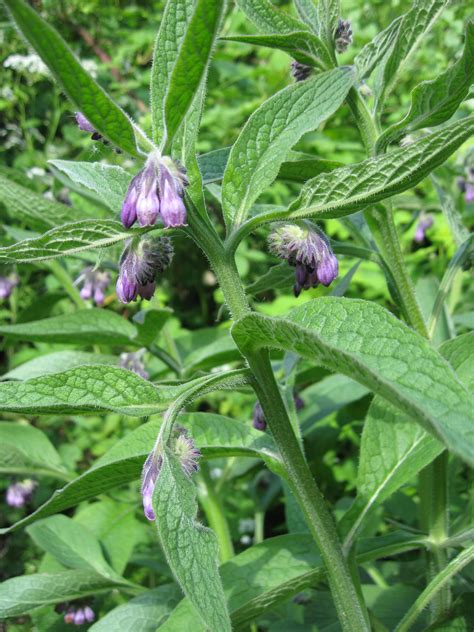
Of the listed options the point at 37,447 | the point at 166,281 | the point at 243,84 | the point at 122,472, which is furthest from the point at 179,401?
the point at 243,84

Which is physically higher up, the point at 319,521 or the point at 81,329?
the point at 81,329

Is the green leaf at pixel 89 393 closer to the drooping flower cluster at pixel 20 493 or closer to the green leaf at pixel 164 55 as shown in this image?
the green leaf at pixel 164 55

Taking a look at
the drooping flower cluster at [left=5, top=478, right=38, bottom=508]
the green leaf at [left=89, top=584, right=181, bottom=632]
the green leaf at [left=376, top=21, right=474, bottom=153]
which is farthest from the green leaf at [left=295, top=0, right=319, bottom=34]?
the drooping flower cluster at [left=5, top=478, right=38, bottom=508]

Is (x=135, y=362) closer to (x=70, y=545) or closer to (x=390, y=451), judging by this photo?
(x=70, y=545)

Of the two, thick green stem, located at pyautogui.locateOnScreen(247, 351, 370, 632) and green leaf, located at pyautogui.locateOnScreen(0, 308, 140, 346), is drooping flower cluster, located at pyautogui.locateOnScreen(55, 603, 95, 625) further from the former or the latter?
thick green stem, located at pyautogui.locateOnScreen(247, 351, 370, 632)

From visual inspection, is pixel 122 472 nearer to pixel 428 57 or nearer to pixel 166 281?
pixel 166 281

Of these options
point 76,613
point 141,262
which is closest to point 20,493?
point 76,613

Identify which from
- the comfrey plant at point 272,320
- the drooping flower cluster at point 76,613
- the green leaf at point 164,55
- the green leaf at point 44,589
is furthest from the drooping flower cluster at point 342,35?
the drooping flower cluster at point 76,613
